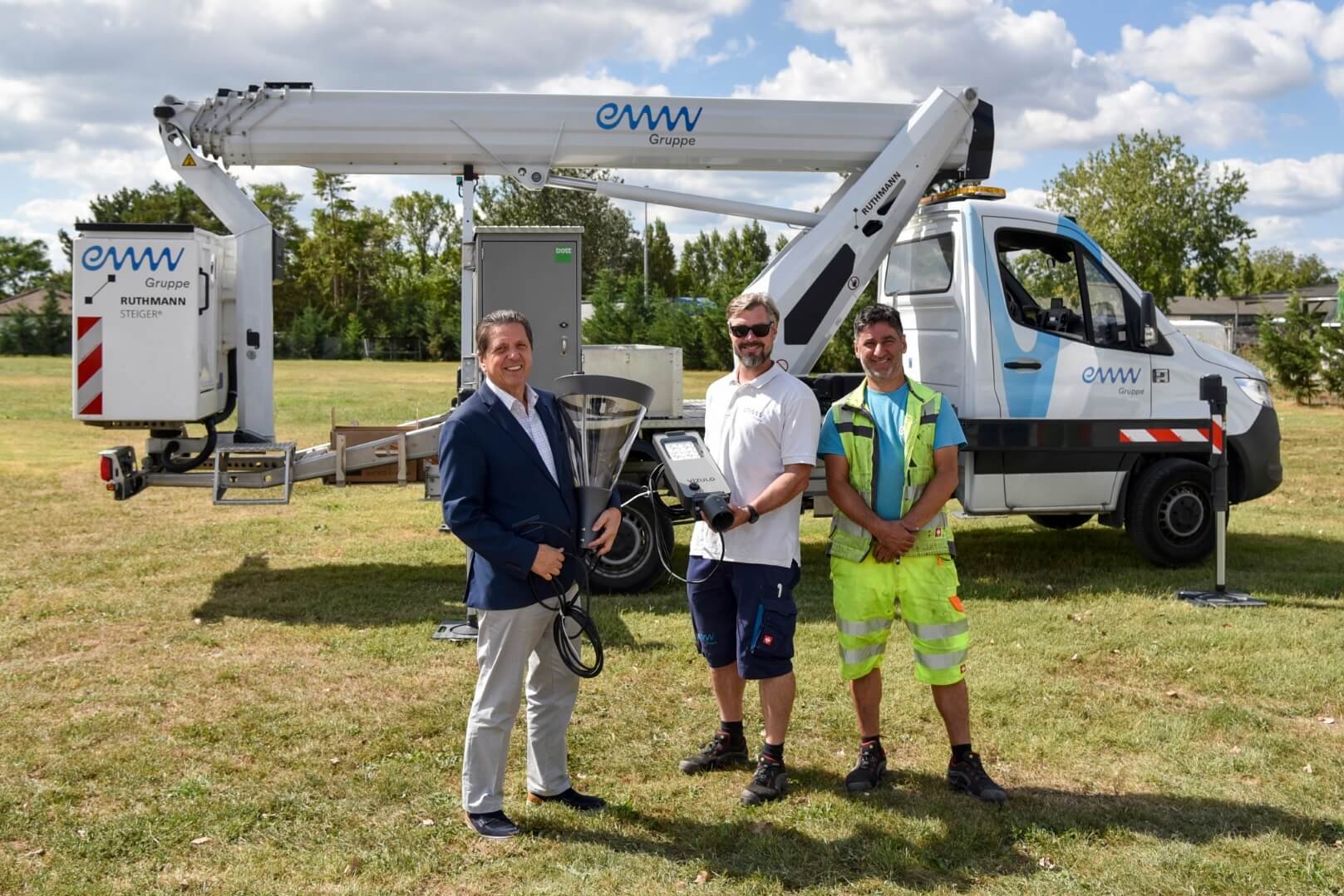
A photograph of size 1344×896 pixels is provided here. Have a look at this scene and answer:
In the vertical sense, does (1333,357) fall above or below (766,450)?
above

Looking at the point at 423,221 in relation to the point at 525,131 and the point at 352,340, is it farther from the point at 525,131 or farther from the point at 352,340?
the point at 525,131

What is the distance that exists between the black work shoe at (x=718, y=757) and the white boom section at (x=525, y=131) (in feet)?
15.5

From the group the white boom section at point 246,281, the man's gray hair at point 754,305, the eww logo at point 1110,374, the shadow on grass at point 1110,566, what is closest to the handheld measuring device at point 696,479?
the man's gray hair at point 754,305

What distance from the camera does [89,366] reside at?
24.6 ft

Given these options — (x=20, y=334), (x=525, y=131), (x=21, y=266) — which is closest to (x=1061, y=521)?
(x=525, y=131)

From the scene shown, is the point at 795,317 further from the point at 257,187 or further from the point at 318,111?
the point at 257,187

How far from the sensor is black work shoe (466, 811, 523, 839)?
410 centimetres

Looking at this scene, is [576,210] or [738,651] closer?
[738,651]

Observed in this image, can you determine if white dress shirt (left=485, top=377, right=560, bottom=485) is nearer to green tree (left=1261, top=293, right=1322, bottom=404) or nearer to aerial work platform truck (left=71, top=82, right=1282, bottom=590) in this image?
aerial work platform truck (left=71, top=82, right=1282, bottom=590)

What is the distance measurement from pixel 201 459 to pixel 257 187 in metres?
56.6

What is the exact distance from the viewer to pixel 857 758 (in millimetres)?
4859

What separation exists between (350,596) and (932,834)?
5.04 metres

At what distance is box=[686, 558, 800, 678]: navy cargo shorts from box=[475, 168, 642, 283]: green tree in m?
32.1

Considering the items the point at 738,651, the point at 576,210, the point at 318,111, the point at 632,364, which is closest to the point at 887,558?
the point at 738,651
